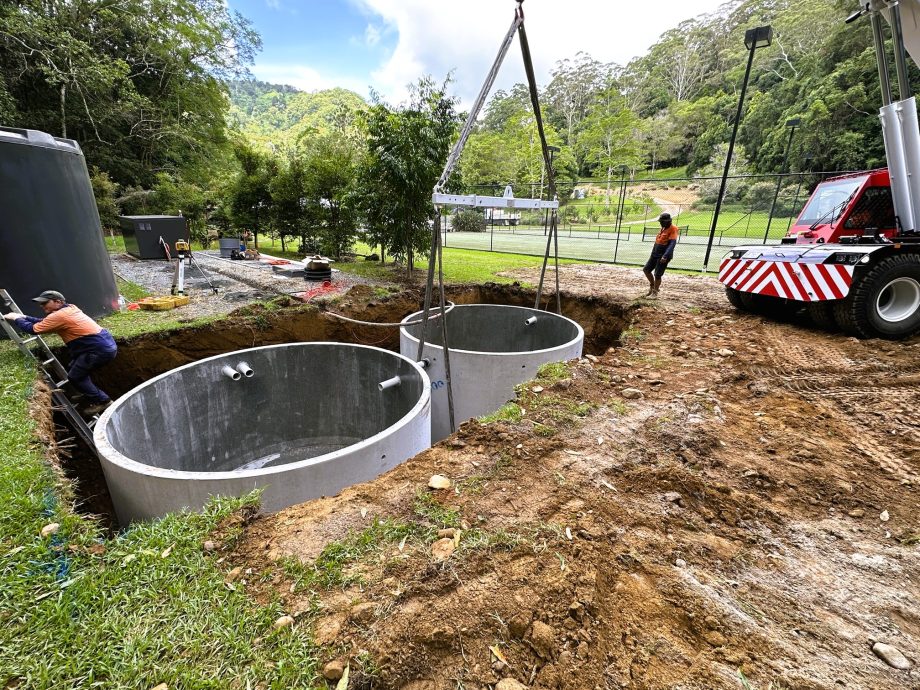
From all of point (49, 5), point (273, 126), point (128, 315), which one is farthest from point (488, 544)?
point (273, 126)

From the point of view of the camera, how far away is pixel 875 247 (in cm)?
519

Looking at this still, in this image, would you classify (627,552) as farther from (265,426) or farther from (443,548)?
(265,426)

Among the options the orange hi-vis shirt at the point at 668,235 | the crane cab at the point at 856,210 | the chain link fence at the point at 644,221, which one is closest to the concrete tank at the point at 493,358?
the orange hi-vis shirt at the point at 668,235

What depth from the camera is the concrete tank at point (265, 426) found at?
3035mm

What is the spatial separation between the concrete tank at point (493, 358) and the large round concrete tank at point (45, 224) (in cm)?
508

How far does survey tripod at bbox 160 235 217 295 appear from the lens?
822cm

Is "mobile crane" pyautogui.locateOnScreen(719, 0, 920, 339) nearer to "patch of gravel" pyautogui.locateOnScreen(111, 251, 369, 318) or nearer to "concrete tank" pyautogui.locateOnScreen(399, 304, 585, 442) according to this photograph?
"concrete tank" pyautogui.locateOnScreen(399, 304, 585, 442)

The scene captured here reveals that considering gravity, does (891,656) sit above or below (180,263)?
below

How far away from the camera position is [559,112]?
5819 centimetres

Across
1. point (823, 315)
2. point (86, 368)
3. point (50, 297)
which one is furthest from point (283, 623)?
point (823, 315)

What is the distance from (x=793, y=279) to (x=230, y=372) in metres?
7.79

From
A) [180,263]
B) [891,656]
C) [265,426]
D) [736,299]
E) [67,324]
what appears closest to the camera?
[891,656]

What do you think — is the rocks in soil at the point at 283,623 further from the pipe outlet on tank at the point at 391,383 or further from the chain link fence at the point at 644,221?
the chain link fence at the point at 644,221

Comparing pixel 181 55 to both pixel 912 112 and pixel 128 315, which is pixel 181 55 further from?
pixel 912 112
